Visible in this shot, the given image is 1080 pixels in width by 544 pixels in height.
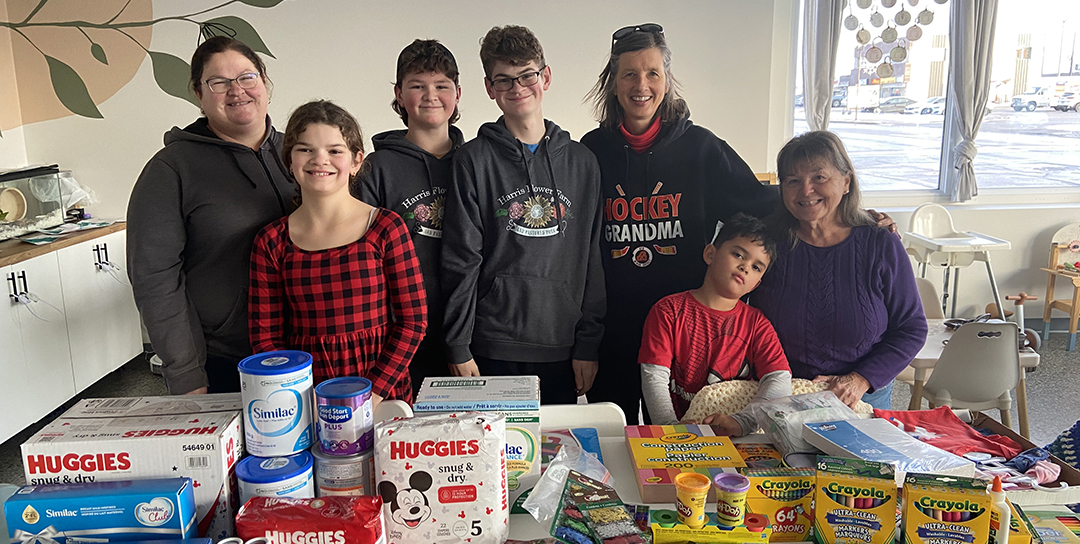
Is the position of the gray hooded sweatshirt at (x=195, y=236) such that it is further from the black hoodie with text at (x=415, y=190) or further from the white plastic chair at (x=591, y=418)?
the white plastic chair at (x=591, y=418)

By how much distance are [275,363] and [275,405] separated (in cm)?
7

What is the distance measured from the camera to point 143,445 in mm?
1014

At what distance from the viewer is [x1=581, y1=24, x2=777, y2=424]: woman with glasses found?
1.93 metres

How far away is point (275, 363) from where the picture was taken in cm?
108

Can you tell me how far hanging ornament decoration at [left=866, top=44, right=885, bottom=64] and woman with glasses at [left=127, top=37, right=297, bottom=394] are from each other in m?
4.24

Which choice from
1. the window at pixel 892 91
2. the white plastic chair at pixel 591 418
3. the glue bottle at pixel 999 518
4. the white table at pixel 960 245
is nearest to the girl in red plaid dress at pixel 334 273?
the white plastic chair at pixel 591 418

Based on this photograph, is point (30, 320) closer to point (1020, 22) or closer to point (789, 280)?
point (789, 280)

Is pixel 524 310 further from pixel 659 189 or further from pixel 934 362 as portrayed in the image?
pixel 934 362

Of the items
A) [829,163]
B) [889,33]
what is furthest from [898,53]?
[829,163]

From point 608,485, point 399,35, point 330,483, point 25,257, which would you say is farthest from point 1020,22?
point 25,257

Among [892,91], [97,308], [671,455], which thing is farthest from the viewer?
[892,91]

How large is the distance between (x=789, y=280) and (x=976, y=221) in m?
3.66

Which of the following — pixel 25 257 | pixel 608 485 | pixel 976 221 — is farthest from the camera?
pixel 976 221

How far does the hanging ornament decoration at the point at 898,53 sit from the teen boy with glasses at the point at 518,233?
3.70m
